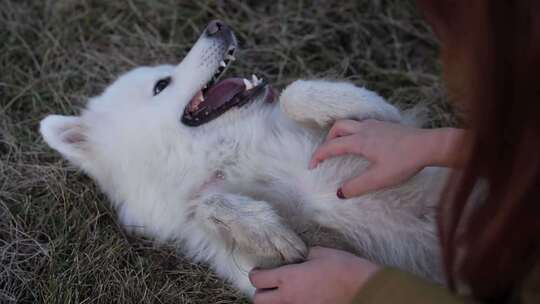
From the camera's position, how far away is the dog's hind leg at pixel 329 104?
2.49m

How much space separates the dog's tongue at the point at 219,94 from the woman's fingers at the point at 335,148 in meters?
0.51

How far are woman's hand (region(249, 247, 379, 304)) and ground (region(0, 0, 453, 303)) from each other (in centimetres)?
56

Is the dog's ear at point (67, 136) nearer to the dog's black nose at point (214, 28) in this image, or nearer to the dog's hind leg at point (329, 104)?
the dog's black nose at point (214, 28)

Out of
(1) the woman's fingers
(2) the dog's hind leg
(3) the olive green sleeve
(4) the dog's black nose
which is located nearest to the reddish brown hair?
(3) the olive green sleeve

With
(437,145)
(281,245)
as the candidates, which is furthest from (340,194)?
(437,145)

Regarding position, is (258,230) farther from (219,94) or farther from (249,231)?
(219,94)

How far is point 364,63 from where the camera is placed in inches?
146

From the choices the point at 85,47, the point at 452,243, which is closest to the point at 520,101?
the point at 452,243

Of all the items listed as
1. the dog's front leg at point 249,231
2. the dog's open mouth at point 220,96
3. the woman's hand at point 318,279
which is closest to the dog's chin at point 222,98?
the dog's open mouth at point 220,96

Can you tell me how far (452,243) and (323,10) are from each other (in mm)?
2491

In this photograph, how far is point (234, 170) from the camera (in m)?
2.57

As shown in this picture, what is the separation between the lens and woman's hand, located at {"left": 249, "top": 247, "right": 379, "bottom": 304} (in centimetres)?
205

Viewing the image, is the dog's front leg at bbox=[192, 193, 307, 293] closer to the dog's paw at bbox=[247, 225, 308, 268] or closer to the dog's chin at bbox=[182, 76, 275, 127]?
the dog's paw at bbox=[247, 225, 308, 268]

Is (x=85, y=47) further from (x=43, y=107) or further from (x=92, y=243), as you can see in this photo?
(x=92, y=243)
